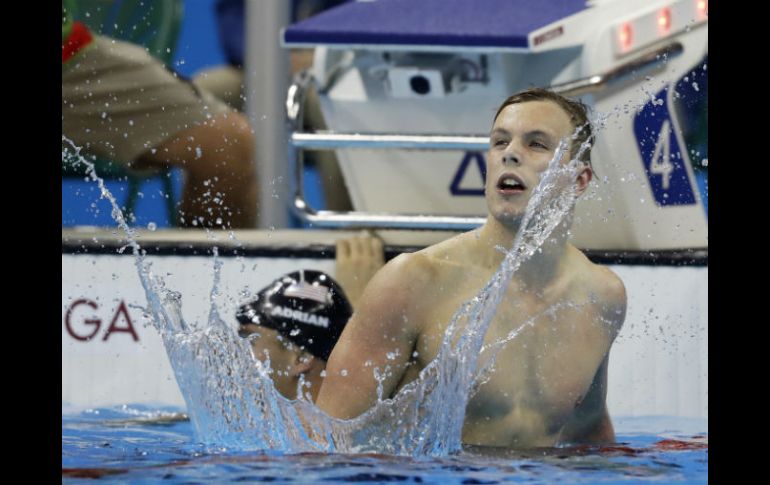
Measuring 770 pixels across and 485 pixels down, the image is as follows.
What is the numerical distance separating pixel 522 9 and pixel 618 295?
1015 millimetres

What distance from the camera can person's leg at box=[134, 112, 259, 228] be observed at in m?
3.61

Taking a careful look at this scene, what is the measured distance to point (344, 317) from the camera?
9.01 feet

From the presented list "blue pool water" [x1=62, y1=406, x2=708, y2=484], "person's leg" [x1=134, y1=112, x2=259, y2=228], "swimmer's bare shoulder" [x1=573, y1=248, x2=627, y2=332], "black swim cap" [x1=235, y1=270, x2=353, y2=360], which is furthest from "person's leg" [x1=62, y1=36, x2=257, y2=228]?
"swimmer's bare shoulder" [x1=573, y1=248, x2=627, y2=332]

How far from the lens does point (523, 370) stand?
2297 millimetres

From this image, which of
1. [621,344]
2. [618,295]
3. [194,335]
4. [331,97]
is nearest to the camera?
[618,295]

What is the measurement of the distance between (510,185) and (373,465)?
488mm

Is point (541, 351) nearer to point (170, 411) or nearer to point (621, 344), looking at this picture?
point (621, 344)

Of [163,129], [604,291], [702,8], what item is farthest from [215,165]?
[604,291]

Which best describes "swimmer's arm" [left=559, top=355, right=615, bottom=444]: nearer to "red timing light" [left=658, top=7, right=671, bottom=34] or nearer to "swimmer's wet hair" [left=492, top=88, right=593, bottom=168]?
"swimmer's wet hair" [left=492, top=88, right=593, bottom=168]

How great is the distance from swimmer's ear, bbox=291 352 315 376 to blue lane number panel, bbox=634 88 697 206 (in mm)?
970

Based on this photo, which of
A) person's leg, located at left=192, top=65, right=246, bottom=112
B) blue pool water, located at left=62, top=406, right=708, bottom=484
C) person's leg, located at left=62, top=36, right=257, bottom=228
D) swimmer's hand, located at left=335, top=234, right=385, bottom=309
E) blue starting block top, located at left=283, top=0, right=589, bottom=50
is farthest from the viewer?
person's leg, located at left=192, top=65, right=246, bottom=112

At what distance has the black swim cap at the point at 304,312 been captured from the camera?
2711mm

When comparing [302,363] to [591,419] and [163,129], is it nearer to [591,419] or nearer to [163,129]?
[591,419]

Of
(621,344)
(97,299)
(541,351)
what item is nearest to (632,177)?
(621,344)
